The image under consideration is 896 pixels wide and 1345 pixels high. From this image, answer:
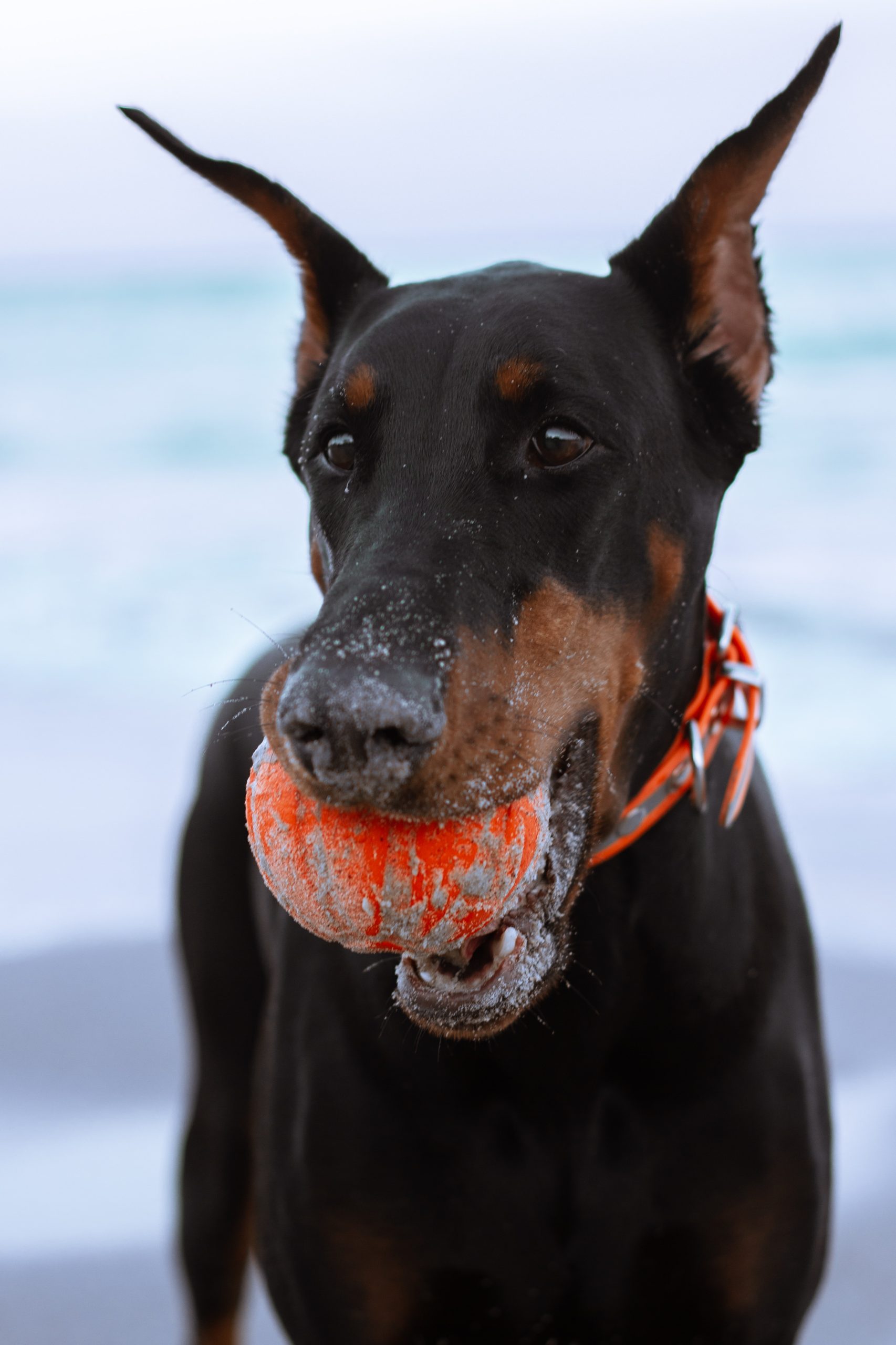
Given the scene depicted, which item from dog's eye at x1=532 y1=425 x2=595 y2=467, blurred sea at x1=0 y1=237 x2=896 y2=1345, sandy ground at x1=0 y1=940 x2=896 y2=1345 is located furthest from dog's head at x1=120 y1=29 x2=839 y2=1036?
sandy ground at x1=0 y1=940 x2=896 y2=1345

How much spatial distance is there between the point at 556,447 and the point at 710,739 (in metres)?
0.61

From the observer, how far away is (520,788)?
1806 mm

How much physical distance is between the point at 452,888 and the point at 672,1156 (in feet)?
2.51

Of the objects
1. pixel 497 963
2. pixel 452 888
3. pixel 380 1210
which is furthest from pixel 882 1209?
pixel 452 888

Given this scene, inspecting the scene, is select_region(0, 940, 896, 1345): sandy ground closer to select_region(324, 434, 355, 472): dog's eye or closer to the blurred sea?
the blurred sea

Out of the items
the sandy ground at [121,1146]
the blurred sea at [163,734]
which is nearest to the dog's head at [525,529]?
the blurred sea at [163,734]

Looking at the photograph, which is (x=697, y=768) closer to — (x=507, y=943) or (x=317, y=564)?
(x=507, y=943)

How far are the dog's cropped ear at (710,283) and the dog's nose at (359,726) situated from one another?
3.29 feet

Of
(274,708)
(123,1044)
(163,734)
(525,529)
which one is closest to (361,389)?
(525,529)

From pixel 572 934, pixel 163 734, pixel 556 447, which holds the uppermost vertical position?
pixel 556 447

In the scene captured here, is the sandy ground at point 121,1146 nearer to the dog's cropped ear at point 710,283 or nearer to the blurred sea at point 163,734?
the blurred sea at point 163,734

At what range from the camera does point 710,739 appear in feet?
7.73

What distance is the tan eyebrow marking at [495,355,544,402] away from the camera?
2.03m

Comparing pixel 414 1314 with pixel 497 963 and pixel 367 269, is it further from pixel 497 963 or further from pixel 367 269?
pixel 367 269
